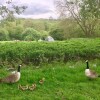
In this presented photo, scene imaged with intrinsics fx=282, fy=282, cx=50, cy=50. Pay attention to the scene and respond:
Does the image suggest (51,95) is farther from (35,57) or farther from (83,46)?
(83,46)

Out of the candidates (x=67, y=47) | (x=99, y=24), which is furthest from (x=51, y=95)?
(x=99, y=24)

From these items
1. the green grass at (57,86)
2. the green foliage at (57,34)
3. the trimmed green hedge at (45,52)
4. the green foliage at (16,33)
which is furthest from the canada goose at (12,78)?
the green foliage at (16,33)

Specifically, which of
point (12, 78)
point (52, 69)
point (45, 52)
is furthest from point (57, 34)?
point (12, 78)

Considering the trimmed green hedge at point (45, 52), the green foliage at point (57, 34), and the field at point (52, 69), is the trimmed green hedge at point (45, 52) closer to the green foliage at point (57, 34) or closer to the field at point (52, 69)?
the field at point (52, 69)

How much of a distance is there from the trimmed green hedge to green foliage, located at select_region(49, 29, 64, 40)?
914 inches

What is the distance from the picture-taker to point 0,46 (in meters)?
11.8

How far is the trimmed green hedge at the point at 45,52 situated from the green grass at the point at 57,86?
1.66 meters

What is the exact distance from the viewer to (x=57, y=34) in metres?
36.8

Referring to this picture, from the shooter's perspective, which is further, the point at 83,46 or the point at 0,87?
the point at 83,46

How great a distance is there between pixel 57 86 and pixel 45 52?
11.2 ft

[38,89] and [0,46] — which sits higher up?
[0,46]

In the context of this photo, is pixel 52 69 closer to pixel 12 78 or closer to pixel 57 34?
pixel 12 78

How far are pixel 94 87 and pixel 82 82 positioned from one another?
20.5 inches

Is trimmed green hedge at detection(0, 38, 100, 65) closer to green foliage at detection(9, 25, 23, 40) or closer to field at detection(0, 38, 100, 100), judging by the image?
field at detection(0, 38, 100, 100)
